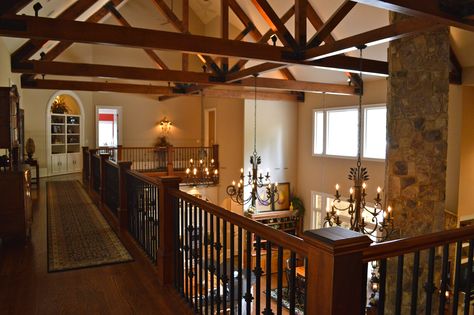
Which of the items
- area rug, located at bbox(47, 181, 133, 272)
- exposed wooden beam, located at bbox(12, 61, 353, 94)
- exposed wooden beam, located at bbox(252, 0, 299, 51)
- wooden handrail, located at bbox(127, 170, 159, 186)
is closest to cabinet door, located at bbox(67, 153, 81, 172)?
area rug, located at bbox(47, 181, 133, 272)

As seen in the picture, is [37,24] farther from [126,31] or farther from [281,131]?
[281,131]

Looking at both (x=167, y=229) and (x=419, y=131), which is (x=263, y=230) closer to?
(x=167, y=229)

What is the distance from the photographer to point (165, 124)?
13742mm

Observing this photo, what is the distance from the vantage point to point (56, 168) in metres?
11.8

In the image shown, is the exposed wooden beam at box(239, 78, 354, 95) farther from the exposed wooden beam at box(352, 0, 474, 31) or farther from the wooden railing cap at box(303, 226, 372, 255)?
the wooden railing cap at box(303, 226, 372, 255)

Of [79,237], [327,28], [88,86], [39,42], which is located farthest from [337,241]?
[88,86]

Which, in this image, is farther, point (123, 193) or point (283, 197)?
point (283, 197)

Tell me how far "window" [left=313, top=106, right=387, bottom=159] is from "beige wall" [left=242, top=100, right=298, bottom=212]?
34.2 inches

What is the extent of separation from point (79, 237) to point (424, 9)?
481 cm

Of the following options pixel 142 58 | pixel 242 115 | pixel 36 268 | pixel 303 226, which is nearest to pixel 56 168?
pixel 142 58

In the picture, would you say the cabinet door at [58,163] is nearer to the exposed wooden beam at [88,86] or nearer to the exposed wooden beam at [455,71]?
the exposed wooden beam at [88,86]

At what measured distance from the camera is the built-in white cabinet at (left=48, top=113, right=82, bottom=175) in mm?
11695

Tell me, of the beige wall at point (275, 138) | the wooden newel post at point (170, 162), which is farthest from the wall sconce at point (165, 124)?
the beige wall at point (275, 138)

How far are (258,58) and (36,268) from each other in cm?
398
